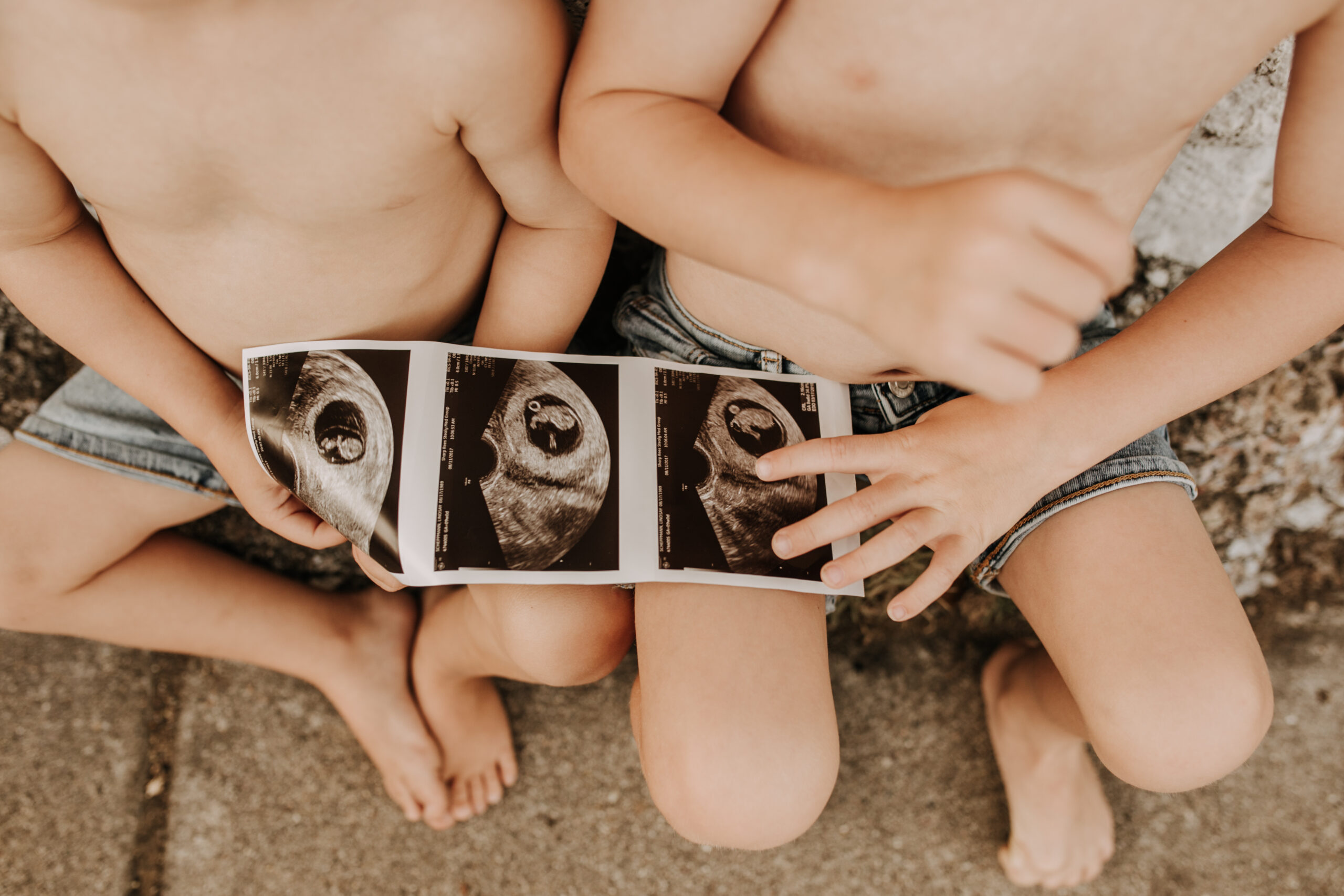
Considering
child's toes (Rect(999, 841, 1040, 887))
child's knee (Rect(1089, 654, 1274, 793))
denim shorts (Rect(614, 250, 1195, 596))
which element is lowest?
child's toes (Rect(999, 841, 1040, 887))

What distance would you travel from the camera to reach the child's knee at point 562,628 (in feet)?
2.51

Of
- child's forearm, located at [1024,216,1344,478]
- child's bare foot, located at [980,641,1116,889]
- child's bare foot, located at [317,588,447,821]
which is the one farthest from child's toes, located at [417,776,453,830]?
child's forearm, located at [1024,216,1344,478]

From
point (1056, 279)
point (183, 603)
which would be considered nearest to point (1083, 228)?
point (1056, 279)

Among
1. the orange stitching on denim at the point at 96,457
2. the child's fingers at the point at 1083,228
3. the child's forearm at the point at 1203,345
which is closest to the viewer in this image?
the child's fingers at the point at 1083,228

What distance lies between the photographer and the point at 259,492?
79 centimetres

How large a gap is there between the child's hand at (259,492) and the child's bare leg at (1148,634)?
2.37 ft

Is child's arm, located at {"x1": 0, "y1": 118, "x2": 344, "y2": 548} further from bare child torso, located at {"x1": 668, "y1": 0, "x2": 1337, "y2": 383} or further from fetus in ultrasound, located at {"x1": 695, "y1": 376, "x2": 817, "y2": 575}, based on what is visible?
bare child torso, located at {"x1": 668, "y1": 0, "x2": 1337, "y2": 383}

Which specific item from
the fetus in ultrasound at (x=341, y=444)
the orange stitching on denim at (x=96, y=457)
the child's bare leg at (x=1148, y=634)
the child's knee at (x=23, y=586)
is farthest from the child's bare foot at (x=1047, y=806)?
the child's knee at (x=23, y=586)

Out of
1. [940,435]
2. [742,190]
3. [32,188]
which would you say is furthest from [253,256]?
[940,435]

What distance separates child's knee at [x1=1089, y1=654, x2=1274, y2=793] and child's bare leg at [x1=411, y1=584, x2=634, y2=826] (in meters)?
0.49

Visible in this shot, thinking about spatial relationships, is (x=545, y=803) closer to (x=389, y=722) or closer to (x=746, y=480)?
(x=389, y=722)

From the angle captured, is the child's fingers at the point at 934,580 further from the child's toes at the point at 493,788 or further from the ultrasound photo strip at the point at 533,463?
the child's toes at the point at 493,788

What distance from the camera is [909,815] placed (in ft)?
3.33

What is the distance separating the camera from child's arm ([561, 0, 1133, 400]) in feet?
1.27
